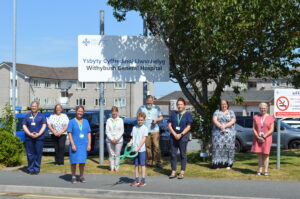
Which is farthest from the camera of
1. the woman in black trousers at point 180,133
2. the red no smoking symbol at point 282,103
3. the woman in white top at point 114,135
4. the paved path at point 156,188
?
the red no smoking symbol at point 282,103

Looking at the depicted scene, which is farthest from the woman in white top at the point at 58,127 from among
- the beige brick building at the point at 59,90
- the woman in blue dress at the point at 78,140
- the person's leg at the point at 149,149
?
the beige brick building at the point at 59,90

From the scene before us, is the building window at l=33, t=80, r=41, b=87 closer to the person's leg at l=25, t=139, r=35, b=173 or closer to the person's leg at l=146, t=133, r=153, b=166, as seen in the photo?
the person's leg at l=25, t=139, r=35, b=173

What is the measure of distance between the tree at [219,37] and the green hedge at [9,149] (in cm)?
449

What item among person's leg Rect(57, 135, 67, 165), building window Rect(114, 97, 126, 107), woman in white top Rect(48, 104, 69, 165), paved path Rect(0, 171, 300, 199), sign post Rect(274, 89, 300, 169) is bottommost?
paved path Rect(0, 171, 300, 199)

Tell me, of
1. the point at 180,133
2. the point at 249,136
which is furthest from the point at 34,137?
the point at 249,136

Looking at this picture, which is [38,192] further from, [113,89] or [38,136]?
[113,89]

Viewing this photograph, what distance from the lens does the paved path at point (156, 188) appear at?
8.63m

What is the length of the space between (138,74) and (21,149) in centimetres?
375

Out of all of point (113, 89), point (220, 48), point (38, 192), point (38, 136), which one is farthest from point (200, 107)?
point (113, 89)

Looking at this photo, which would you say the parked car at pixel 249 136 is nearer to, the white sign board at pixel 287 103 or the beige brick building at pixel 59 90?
the white sign board at pixel 287 103

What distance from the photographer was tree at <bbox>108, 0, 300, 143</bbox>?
10992mm

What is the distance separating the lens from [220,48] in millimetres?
10992

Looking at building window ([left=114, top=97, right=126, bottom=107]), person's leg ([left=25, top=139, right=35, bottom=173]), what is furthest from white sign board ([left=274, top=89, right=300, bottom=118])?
building window ([left=114, top=97, right=126, bottom=107])

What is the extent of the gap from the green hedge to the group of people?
103cm
